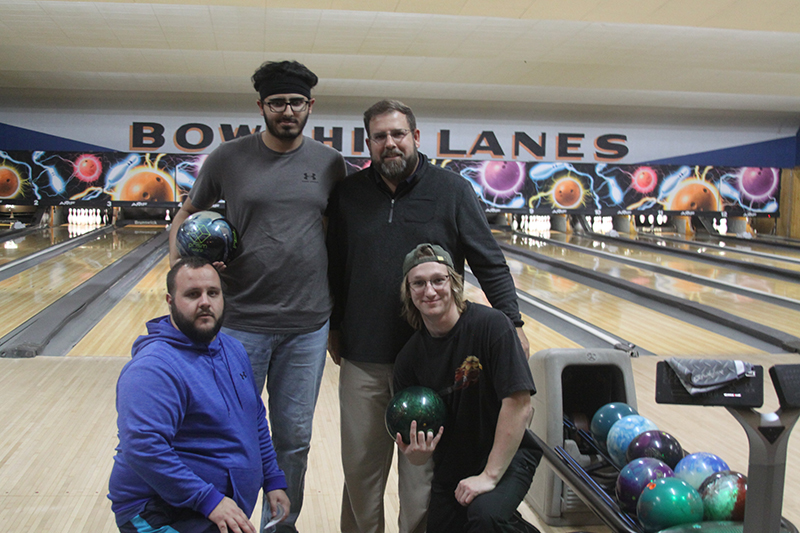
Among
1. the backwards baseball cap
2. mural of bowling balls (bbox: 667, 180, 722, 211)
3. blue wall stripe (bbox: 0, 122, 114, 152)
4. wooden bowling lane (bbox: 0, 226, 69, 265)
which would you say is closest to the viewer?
the backwards baseball cap

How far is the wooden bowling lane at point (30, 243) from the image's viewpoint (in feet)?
21.8

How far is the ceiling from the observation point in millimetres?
5180

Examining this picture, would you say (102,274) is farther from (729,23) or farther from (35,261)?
(729,23)

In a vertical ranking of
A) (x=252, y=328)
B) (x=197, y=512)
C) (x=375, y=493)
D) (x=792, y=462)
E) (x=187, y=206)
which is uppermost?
(x=187, y=206)

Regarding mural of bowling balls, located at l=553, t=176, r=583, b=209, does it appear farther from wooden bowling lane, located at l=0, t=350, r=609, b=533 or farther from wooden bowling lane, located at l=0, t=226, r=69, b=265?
wooden bowling lane, located at l=0, t=350, r=609, b=533

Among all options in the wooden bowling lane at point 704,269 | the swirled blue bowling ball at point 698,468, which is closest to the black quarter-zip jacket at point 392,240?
the swirled blue bowling ball at point 698,468

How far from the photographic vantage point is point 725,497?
1.62 m

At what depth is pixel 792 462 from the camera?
2.54m

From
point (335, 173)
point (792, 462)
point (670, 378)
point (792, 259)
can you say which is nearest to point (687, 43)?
point (792, 259)

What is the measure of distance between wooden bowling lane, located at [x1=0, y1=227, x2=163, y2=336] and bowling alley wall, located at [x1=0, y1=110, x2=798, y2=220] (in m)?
1.22

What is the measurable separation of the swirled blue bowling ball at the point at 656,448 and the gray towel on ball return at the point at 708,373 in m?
0.77

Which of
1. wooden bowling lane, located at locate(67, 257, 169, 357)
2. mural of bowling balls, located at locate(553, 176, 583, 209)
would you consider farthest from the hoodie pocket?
mural of bowling balls, located at locate(553, 176, 583, 209)

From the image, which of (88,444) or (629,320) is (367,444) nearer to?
(88,444)

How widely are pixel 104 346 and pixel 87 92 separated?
20.7 ft
